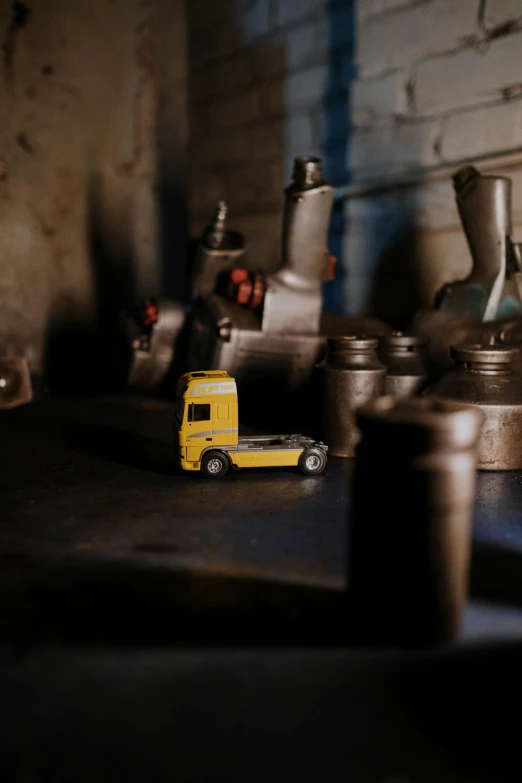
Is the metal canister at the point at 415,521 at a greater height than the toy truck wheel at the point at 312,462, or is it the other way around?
the metal canister at the point at 415,521

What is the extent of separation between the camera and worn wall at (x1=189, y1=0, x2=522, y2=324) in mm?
3129

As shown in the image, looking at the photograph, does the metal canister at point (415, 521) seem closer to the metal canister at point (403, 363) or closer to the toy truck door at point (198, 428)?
the toy truck door at point (198, 428)

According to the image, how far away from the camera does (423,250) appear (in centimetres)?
346

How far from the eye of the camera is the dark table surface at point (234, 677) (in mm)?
895

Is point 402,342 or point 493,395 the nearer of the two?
point 493,395

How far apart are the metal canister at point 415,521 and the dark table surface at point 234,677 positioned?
63mm

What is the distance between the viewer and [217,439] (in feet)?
6.93

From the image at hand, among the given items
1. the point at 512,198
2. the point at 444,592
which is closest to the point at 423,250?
the point at 512,198

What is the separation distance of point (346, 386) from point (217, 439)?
1.55 feet

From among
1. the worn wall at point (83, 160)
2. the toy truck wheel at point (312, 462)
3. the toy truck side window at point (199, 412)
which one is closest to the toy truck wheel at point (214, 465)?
the toy truck side window at point (199, 412)

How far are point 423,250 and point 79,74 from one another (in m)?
2.13

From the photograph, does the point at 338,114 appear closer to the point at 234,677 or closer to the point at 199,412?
the point at 199,412

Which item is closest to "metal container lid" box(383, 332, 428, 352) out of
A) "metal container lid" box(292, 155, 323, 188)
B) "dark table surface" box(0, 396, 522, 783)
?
"metal container lid" box(292, 155, 323, 188)

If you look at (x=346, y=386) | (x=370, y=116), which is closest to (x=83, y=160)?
(x=370, y=116)
